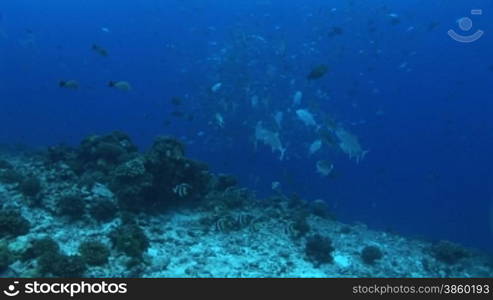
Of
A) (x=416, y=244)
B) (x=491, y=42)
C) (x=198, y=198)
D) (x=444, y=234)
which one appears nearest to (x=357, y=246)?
(x=416, y=244)

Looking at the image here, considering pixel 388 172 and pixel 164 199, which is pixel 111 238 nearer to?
pixel 164 199

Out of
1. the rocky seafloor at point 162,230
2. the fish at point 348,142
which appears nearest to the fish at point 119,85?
the rocky seafloor at point 162,230

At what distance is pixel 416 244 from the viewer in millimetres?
15797

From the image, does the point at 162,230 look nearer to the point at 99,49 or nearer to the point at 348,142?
the point at 99,49

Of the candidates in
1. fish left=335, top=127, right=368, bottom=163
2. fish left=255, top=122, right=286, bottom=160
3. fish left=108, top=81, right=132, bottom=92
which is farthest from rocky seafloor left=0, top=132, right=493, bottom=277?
fish left=255, top=122, right=286, bottom=160

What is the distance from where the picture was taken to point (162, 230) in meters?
11.8

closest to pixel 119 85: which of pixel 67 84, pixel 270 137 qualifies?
pixel 67 84

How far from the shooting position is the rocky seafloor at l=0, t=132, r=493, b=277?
9484 mm

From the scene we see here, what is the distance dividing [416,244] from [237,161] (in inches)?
805

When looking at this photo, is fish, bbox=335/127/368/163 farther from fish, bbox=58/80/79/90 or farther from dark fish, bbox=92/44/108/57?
fish, bbox=58/80/79/90

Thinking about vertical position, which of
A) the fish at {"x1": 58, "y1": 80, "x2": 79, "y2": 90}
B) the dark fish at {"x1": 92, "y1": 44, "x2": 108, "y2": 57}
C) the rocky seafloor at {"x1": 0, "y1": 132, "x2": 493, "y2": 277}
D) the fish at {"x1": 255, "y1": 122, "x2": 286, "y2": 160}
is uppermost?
the dark fish at {"x1": 92, "y1": 44, "x2": 108, "y2": 57}

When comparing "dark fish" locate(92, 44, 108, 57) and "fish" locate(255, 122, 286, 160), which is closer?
"dark fish" locate(92, 44, 108, 57)

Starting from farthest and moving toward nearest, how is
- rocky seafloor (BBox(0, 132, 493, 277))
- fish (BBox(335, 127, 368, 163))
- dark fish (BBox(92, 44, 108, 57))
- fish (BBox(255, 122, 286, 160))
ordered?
fish (BBox(255, 122, 286, 160))
fish (BBox(335, 127, 368, 163))
dark fish (BBox(92, 44, 108, 57))
rocky seafloor (BBox(0, 132, 493, 277))

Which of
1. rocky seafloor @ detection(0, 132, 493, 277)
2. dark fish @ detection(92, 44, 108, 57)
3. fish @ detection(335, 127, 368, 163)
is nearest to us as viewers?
rocky seafloor @ detection(0, 132, 493, 277)
